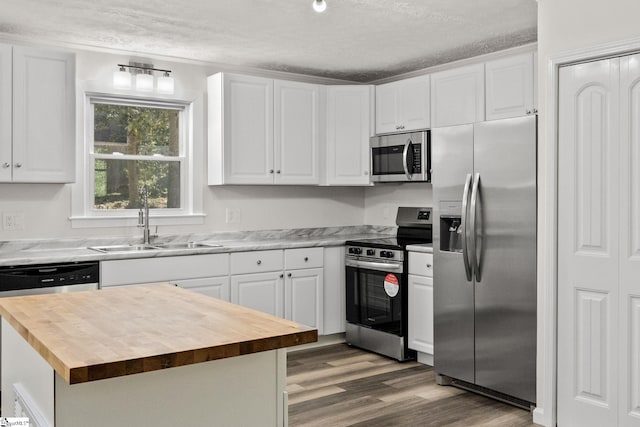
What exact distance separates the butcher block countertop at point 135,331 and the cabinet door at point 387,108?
3.07m

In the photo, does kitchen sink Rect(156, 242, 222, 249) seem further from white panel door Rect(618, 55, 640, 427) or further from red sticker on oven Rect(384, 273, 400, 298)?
white panel door Rect(618, 55, 640, 427)

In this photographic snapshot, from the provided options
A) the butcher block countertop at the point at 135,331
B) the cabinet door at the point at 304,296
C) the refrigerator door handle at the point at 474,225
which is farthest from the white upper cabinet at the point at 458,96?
the butcher block countertop at the point at 135,331

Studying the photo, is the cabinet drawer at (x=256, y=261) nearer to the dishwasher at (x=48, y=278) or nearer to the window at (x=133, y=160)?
the window at (x=133, y=160)

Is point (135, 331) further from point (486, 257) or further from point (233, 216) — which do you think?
point (233, 216)

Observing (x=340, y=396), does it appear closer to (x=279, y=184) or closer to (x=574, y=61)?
(x=279, y=184)

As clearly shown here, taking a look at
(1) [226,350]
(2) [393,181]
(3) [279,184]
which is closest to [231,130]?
(3) [279,184]

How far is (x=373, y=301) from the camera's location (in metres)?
4.86

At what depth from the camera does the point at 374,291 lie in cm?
484

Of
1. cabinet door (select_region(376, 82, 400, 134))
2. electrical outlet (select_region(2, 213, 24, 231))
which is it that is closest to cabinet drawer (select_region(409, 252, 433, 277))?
cabinet door (select_region(376, 82, 400, 134))

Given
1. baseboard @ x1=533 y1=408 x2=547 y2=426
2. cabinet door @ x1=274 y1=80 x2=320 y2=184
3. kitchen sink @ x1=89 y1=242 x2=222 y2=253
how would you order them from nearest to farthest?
baseboard @ x1=533 y1=408 x2=547 y2=426 → kitchen sink @ x1=89 y1=242 x2=222 y2=253 → cabinet door @ x1=274 y1=80 x2=320 y2=184

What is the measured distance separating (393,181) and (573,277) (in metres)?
2.03

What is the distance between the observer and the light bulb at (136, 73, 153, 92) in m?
4.62

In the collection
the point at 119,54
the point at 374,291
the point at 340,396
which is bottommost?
the point at 340,396

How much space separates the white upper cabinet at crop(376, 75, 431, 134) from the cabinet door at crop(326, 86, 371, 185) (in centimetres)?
13
